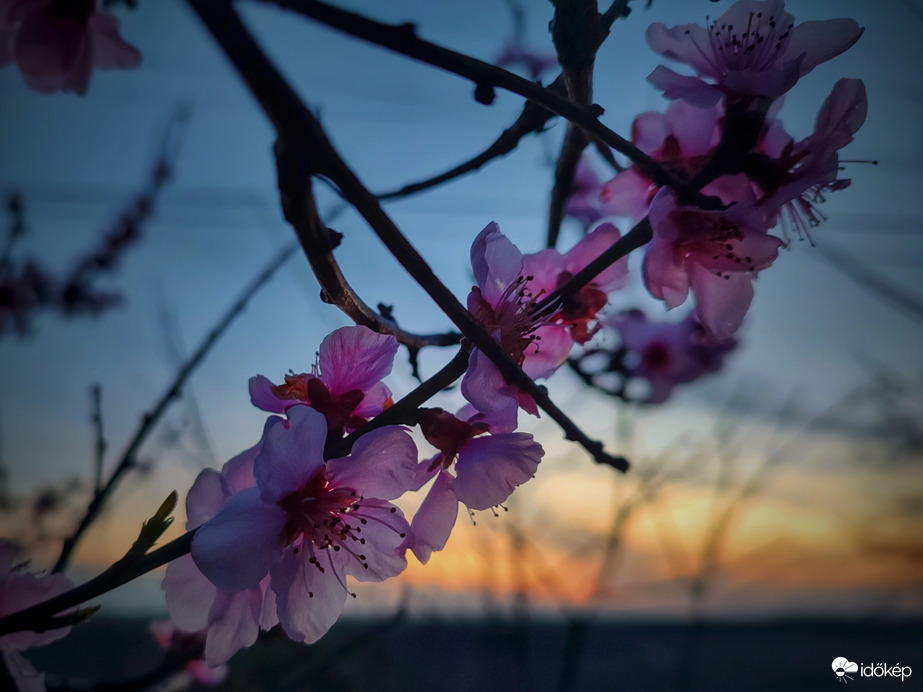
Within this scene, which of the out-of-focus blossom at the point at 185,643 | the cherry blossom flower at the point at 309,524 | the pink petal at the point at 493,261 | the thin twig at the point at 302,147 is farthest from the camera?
the out-of-focus blossom at the point at 185,643

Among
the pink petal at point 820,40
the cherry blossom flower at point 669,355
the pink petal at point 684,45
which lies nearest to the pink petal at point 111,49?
the pink petal at point 684,45

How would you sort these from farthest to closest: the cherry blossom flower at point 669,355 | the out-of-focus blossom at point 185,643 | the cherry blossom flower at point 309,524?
1. the cherry blossom flower at point 669,355
2. the out-of-focus blossom at point 185,643
3. the cherry blossom flower at point 309,524

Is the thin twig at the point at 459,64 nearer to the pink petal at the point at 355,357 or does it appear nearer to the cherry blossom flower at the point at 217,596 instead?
the pink petal at the point at 355,357

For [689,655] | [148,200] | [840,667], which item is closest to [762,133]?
[689,655]

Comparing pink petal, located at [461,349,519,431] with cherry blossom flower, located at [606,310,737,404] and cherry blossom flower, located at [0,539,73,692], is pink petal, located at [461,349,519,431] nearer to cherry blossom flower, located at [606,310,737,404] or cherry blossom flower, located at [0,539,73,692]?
cherry blossom flower, located at [0,539,73,692]

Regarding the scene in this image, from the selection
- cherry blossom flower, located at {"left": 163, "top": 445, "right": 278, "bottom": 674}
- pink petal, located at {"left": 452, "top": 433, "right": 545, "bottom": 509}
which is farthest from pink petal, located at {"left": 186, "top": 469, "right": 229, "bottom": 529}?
pink petal, located at {"left": 452, "top": 433, "right": 545, "bottom": 509}

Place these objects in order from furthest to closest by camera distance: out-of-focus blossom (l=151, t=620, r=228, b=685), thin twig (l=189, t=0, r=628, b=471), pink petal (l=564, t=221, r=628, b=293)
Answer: out-of-focus blossom (l=151, t=620, r=228, b=685) → pink petal (l=564, t=221, r=628, b=293) → thin twig (l=189, t=0, r=628, b=471)
